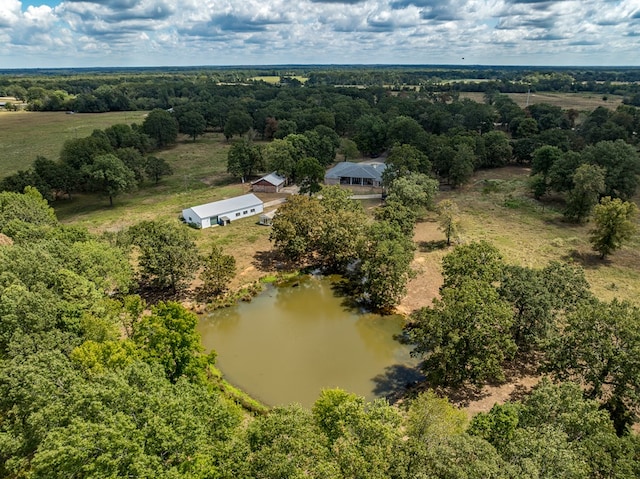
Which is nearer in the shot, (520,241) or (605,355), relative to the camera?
(605,355)

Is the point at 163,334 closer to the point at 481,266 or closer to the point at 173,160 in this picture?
the point at 481,266

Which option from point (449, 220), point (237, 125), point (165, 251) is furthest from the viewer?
point (237, 125)

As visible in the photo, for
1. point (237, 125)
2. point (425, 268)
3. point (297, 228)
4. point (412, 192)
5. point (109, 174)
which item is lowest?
point (425, 268)

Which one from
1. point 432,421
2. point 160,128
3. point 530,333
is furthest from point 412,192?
point 160,128

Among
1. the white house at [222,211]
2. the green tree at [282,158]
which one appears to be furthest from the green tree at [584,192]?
the white house at [222,211]

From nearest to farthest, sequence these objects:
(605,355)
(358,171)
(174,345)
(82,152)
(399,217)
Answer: (605,355)
(174,345)
(399,217)
(82,152)
(358,171)

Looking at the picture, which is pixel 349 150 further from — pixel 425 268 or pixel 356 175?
pixel 425 268

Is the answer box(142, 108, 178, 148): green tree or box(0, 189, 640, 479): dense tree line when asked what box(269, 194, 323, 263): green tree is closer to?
box(0, 189, 640, 479): dense tree line
